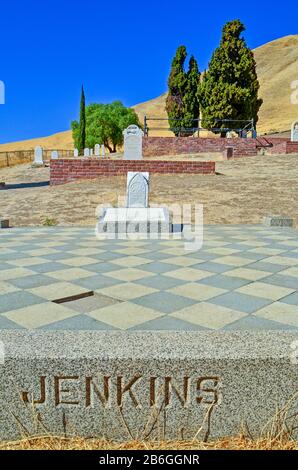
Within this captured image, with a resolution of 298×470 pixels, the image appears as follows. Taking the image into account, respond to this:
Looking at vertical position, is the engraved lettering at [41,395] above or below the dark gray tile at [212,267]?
below

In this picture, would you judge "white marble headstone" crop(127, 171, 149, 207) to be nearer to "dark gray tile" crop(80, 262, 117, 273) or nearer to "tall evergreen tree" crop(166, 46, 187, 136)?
"dark gray tile" crop(80, 262, 117, 273)

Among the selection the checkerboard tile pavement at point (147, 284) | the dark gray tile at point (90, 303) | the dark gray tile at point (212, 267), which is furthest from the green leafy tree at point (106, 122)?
the dark gray tile at point (90, 303)

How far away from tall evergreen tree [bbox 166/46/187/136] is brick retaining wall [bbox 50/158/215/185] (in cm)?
2186

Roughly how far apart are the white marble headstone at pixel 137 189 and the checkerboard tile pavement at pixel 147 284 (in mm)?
2871

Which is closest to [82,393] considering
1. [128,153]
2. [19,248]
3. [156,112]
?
[19,248]

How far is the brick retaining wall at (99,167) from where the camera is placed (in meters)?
15.6

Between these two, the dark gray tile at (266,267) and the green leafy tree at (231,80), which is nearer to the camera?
the dark gray tile at (266,267)

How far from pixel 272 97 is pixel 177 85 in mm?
55911

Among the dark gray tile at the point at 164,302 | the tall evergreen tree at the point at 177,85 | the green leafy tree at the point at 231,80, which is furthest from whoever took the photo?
the tall evergreen tree at the point at 177,85

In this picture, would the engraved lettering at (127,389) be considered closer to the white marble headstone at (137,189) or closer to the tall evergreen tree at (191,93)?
the white marble headstone at (137,189)

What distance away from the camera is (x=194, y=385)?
6.66 ft

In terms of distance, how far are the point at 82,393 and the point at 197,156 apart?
73.5 feet

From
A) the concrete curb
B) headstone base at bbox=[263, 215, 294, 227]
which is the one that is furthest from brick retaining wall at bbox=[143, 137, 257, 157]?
the concrete curb
